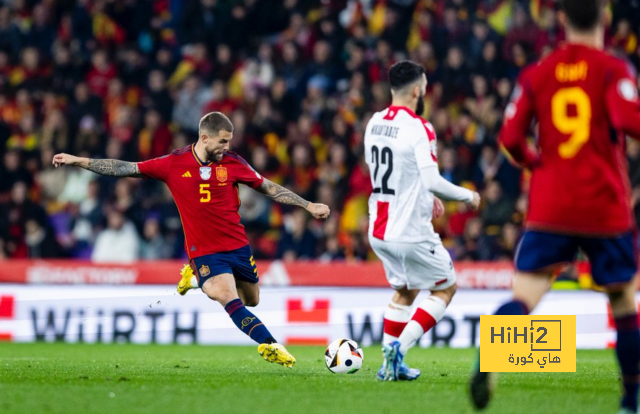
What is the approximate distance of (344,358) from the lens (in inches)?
330

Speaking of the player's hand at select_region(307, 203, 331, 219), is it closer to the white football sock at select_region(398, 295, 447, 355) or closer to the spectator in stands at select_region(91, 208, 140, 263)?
the white football sock at select_region(398, 295, 447, 355)

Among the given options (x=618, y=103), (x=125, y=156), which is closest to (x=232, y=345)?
(x=125, y=156)

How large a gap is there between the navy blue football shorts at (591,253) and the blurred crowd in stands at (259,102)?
28.1ft

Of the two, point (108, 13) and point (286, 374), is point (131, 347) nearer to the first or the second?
point (286, 374)

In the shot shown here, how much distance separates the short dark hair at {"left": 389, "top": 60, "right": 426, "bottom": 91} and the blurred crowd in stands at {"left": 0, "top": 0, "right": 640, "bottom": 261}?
673 cm

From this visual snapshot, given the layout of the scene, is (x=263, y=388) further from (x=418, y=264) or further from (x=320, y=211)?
(x=320, y=211)

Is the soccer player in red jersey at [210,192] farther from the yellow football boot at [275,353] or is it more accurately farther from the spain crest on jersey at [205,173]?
the yellow football boot at [275,353]

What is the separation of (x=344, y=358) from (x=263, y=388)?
139 centimetres

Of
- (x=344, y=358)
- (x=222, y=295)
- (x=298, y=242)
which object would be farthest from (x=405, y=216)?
(x=298, y=242)

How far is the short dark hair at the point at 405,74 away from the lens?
7934 mm

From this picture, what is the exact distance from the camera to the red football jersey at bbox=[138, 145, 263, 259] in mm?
8741

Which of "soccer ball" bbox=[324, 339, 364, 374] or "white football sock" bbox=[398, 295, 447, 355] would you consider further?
"soccer ball" bbox=[324, 339, 364, 374]

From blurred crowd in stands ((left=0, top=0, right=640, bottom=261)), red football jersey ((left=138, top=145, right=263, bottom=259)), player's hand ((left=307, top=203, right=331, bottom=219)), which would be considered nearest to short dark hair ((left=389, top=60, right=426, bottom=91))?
player's hand ((left=307, top=203, right=331, bottom=219))

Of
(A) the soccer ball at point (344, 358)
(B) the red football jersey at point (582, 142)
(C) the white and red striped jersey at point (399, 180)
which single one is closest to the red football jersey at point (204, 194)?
(A) the soccer ball at point (344, 358)
